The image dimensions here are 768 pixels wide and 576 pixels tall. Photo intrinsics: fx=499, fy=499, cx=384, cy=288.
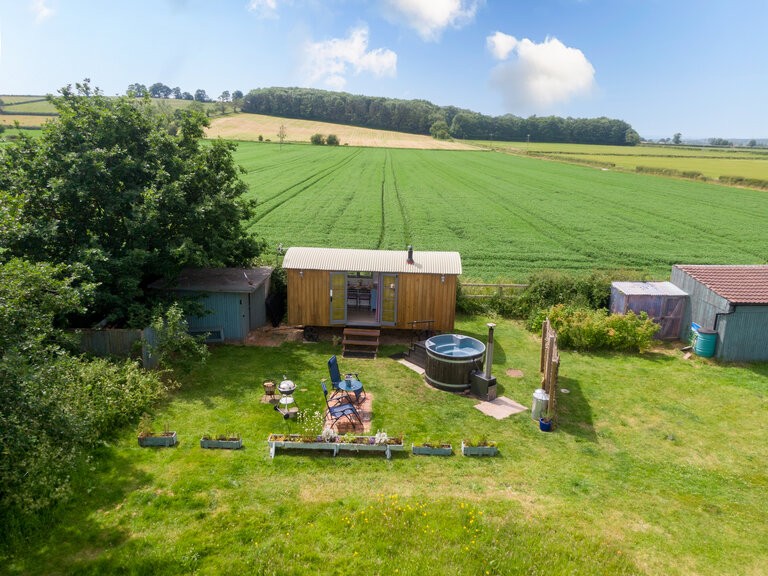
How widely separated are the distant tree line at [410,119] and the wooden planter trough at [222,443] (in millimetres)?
133934

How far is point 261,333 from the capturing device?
18.5 metres

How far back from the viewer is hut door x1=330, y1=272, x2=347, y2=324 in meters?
18.1

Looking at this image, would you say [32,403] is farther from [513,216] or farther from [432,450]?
[513,216]

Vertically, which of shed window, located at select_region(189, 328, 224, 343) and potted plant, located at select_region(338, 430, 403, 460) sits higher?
shed window, located at select_region(189, 328, 224, 343)

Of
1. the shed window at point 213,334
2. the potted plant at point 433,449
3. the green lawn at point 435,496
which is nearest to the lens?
the green lawn at point 435,496

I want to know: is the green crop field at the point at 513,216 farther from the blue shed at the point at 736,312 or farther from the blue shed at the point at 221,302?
the blue shed at the point at 221,302

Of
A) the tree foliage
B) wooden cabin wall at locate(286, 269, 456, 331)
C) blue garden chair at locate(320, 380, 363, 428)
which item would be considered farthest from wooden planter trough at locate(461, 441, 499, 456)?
wooden cabin wall at locate(286, 269, 456, 331)

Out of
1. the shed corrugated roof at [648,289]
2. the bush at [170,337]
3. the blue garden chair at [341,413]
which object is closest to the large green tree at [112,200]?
the bush at [170,337]

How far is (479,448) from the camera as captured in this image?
36.5ft

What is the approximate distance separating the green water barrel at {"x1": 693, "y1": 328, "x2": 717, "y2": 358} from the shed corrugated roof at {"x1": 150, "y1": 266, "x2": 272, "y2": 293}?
15543 mm

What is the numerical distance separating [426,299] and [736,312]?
10.3 metres

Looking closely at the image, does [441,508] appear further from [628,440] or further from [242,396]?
[242,396]

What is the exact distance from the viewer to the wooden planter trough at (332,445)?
1099cm

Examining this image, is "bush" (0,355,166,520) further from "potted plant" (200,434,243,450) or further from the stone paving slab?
the stone paving slab
